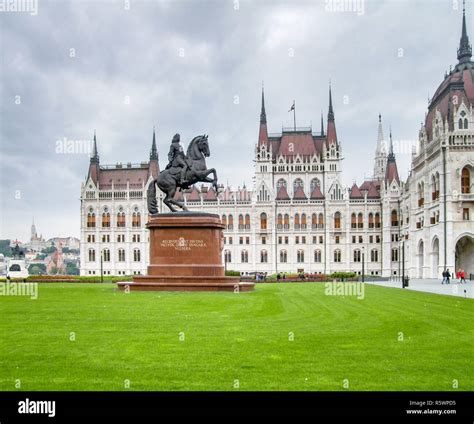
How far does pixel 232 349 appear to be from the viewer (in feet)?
40.9

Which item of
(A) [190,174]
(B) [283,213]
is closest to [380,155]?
(B) [283,213]

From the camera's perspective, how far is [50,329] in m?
15.6

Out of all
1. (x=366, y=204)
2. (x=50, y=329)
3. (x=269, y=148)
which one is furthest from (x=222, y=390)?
(x=269, y=148)

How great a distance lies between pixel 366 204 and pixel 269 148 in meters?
24.2

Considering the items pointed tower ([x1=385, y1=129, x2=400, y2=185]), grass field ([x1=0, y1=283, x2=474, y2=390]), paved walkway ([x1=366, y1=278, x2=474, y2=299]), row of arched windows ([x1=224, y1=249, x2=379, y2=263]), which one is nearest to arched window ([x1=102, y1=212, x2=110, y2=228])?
row of arched windows ([x1=224, y1=249, x2=379, y2=263])

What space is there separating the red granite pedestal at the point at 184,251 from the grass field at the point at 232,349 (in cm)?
1090

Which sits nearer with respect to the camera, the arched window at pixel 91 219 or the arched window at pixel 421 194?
the arched window at pixel 421 194

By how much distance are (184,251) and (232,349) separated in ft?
67.2

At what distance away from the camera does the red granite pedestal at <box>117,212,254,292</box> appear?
32281 mm

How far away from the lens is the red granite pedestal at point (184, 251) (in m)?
32.3

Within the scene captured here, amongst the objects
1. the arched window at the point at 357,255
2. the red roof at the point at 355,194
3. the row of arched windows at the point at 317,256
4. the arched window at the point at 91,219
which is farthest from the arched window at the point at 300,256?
the arched window at the point at 91,219

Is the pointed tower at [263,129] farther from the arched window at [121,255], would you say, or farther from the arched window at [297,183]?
the arched window at [121,255]

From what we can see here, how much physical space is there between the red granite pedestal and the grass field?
35.8 ft

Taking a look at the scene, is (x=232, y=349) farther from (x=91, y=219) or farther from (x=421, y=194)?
(x=91, y=219)
